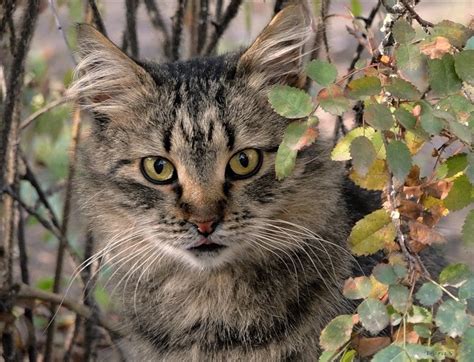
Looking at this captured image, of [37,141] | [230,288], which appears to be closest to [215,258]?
[230,288]

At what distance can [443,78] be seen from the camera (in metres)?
1.75

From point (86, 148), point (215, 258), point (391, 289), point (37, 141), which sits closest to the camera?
point (391, 289)

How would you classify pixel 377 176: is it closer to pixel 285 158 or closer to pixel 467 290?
pixel 285 158

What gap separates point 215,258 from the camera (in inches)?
92.0

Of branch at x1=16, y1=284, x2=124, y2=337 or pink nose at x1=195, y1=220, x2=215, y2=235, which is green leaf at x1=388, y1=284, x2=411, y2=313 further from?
branch at x1=16, y1=284, x2=124, y2=337

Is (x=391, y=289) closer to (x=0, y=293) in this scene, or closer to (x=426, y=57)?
(x=426, y=57)

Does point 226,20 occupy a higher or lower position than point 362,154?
higher

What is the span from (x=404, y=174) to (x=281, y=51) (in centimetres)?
82

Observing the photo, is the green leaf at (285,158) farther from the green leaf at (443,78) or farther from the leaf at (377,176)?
the green leaf at (443,78)

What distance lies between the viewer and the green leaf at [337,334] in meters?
1.74

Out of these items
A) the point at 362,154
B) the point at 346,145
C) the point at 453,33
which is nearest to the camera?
the point at 362,154

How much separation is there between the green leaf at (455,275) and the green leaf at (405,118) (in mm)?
289

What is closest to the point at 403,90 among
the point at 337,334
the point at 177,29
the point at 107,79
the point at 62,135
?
the point at 337,334

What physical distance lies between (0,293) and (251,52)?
3.96 feet
